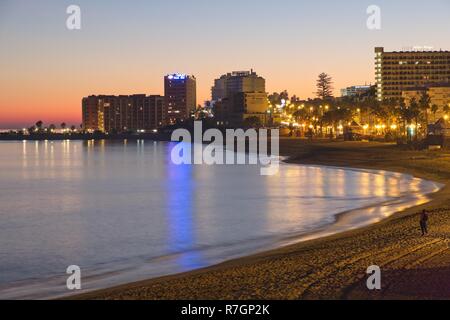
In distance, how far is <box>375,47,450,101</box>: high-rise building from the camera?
156 m

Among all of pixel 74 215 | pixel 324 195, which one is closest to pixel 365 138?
pixel 324 195

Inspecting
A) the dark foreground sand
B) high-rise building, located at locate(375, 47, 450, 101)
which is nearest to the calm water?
the dark foreground sand

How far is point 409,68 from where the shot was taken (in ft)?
516

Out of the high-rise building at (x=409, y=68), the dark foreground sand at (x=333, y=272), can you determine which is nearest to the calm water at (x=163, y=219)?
the dark foreground sand at (x=333, y=272)

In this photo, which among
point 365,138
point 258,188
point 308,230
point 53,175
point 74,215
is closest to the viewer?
point 308,230

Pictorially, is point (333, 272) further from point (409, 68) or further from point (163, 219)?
point (409, 68)

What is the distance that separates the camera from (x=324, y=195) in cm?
3659

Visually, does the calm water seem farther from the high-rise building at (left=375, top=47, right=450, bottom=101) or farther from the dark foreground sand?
the high-rise building at (left=375, top=47, right=450, bottom=101)

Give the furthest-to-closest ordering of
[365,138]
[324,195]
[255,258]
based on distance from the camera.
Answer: [365,138]
[324,195]
[255,258]

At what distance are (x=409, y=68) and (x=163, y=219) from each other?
452ft

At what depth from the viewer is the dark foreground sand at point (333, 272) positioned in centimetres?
1184

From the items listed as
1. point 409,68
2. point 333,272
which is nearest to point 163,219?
point 333,272
